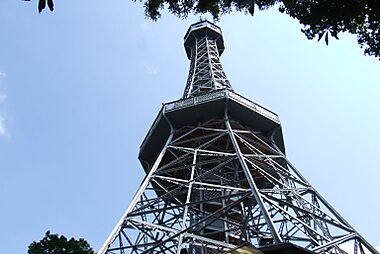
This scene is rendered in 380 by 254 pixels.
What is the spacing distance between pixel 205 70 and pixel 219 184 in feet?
45.7

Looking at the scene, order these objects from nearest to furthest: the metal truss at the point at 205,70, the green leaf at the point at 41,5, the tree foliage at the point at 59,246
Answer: the green leaf at the point at 41,5
the tree foliage at the point at 59,246
the metal truss at the point at 205,70

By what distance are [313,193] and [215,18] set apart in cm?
1177

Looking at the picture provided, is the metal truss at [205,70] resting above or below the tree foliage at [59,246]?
above

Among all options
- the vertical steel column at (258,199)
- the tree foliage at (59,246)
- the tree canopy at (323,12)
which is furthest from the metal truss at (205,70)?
the tree canopy at (323,12)

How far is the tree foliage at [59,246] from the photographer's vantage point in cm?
1065

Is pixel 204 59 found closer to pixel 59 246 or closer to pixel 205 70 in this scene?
pixel 205 70

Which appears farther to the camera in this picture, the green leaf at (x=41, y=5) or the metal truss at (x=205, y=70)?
the metal truss at (x=205, y=70)

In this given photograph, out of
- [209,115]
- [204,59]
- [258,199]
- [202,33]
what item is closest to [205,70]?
[204,59]

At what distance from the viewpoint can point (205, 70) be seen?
32344 mm

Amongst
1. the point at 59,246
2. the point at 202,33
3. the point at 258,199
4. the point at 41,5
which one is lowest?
the point at 41,5

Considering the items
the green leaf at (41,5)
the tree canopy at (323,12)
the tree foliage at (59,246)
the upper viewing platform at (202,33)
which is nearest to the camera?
the green leaf at (41,5)

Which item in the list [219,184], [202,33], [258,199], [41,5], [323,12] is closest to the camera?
[41,5]

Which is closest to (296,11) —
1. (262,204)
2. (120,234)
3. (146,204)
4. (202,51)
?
(262,204)

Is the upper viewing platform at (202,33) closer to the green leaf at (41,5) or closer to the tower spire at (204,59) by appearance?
the tower spire at (204,59)
